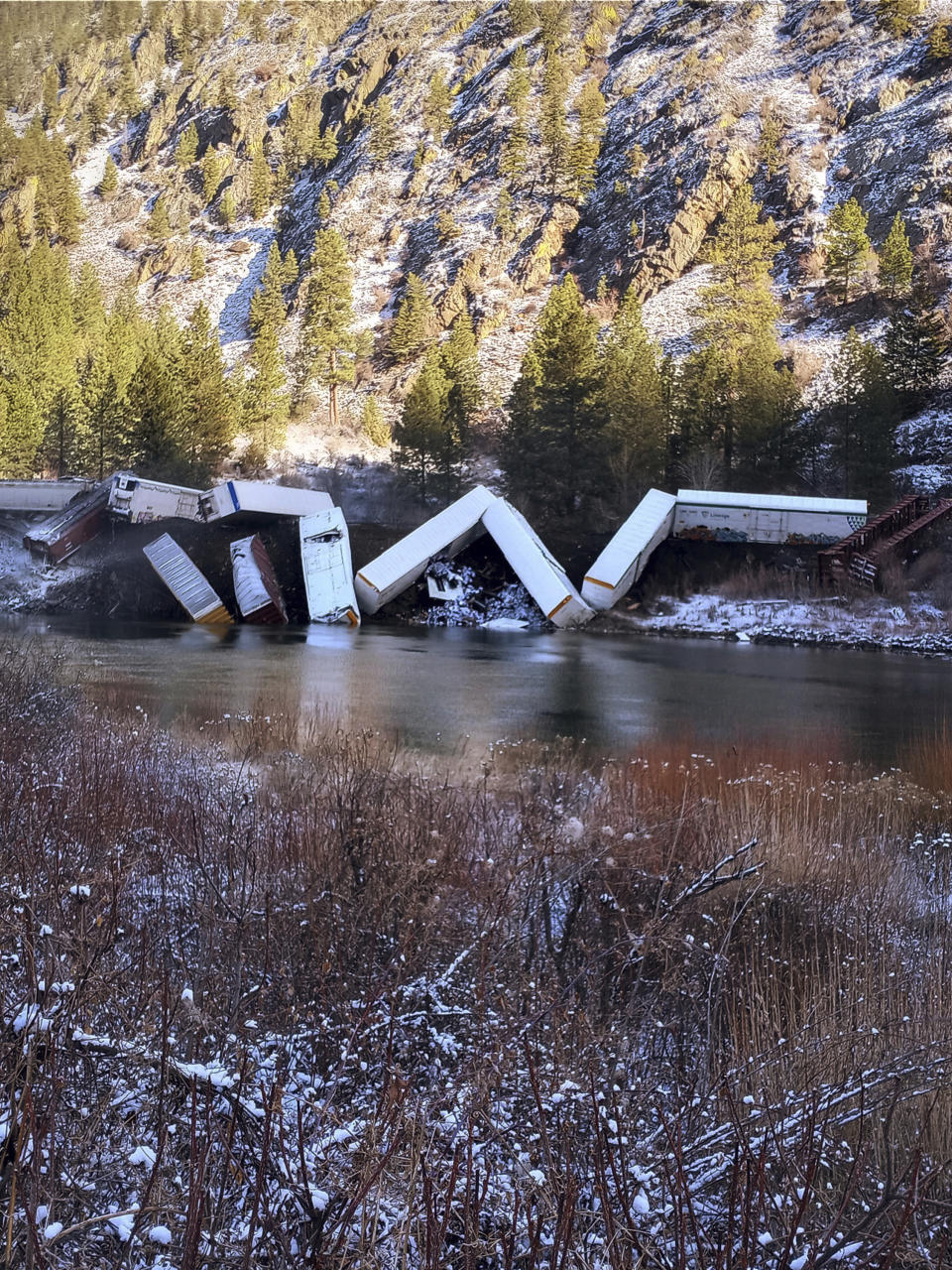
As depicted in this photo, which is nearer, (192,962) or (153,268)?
(192,962)

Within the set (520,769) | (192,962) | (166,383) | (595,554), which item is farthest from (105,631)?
(192,962)

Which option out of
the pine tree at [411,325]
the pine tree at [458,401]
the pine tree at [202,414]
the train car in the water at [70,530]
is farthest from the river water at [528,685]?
the pine tree at [411,325]

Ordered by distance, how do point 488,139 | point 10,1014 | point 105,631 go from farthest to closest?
1. point 488,139
2. point 105,631
3. point 10,1014

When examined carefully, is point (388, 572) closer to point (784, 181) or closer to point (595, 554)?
point (595, 554)

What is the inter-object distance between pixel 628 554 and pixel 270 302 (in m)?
44.1

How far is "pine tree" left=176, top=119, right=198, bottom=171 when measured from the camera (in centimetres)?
8950

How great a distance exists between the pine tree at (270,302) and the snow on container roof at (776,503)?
38909 mm

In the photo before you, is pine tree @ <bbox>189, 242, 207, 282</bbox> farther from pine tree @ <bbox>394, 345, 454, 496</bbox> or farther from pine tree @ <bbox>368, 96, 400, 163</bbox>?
pine tree @ <bbox>394, 345, 454, 496</bbox>

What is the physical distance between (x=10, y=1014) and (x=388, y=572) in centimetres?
2512

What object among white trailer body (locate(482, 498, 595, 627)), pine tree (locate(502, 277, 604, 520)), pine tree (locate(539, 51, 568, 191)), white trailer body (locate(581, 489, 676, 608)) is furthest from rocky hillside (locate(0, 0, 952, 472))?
white trailer body (locate(482, 498, 595, 627))

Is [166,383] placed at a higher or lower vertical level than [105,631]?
higher

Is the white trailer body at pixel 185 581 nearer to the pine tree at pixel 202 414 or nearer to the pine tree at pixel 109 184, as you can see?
the pine tree at pixel 202 414

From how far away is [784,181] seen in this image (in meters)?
61.1

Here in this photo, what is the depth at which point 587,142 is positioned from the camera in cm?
6944
